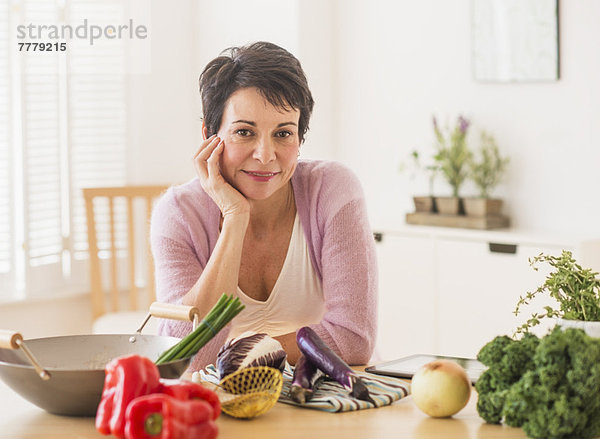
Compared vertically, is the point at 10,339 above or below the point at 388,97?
below

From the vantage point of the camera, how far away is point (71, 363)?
160 cm

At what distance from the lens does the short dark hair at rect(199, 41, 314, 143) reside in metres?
2.13

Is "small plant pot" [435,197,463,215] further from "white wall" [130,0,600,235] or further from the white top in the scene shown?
the white top

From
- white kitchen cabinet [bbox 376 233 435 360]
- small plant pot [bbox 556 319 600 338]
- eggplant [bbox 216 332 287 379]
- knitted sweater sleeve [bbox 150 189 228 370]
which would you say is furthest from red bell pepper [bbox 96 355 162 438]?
white kitchen cabinet [bbox 376 233 435 360]

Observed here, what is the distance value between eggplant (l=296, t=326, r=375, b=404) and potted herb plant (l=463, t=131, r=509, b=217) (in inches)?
86.5

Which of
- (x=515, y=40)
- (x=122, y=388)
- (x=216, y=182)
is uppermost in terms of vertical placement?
(x=515, y=40)

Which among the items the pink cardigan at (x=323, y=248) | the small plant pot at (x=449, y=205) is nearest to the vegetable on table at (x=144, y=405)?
the pink cardigan at (x=323, y=248)

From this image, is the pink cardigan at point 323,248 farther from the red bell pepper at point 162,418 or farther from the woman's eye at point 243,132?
the red bell pepper at point 162,418

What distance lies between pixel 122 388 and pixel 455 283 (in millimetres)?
2513

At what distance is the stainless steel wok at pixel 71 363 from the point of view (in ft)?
4.49

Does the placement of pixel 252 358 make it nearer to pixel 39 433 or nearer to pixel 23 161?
pixel 39 433

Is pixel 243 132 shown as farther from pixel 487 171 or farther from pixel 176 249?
pixel 487 171

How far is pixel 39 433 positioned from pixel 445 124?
2.90m

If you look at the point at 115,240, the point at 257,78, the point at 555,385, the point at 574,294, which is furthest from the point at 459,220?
the point at 555,385
